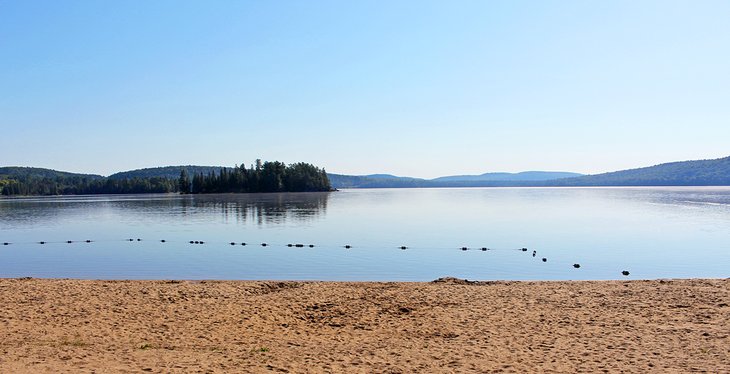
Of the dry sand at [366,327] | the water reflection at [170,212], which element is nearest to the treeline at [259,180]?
the water reflection at [170,212]

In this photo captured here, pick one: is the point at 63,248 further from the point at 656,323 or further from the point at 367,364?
the point at 656,323

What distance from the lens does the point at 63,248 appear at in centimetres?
3619

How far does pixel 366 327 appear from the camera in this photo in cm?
1450

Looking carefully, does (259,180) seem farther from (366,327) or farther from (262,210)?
(366,327)

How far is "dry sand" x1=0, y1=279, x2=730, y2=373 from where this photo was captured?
11.0m

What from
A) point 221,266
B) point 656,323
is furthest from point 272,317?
point 221,266

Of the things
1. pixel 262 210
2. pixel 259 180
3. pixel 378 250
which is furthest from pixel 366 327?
pixel 259 180

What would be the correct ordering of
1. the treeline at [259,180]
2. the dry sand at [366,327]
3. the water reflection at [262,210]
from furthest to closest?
the treeline at [259,180], the water reflection at [262,210], the dry sand at [366,327]

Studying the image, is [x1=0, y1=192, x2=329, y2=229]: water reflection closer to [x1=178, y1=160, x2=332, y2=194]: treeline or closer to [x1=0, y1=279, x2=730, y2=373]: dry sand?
[x1=0, y1=279, x2=730, y2=373]: dry sand

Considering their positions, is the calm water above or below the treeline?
below

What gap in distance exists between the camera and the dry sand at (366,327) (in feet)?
36.0

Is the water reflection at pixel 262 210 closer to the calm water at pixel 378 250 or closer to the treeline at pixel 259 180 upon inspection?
the calm water at pixel 378 250

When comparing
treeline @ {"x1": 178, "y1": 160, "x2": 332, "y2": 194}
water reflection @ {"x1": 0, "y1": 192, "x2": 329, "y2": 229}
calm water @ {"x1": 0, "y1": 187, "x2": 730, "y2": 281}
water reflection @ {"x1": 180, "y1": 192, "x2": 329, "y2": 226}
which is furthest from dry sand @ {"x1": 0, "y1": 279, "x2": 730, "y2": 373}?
treeline @ {"x1": 178, "y1": 160, "x2": 332, "y2": 194}

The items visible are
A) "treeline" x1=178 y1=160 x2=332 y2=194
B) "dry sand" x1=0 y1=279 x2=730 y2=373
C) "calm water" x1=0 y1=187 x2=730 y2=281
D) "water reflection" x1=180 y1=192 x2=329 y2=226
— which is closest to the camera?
"dry sand" x1=0 y1=279 x2=730 y2=373
